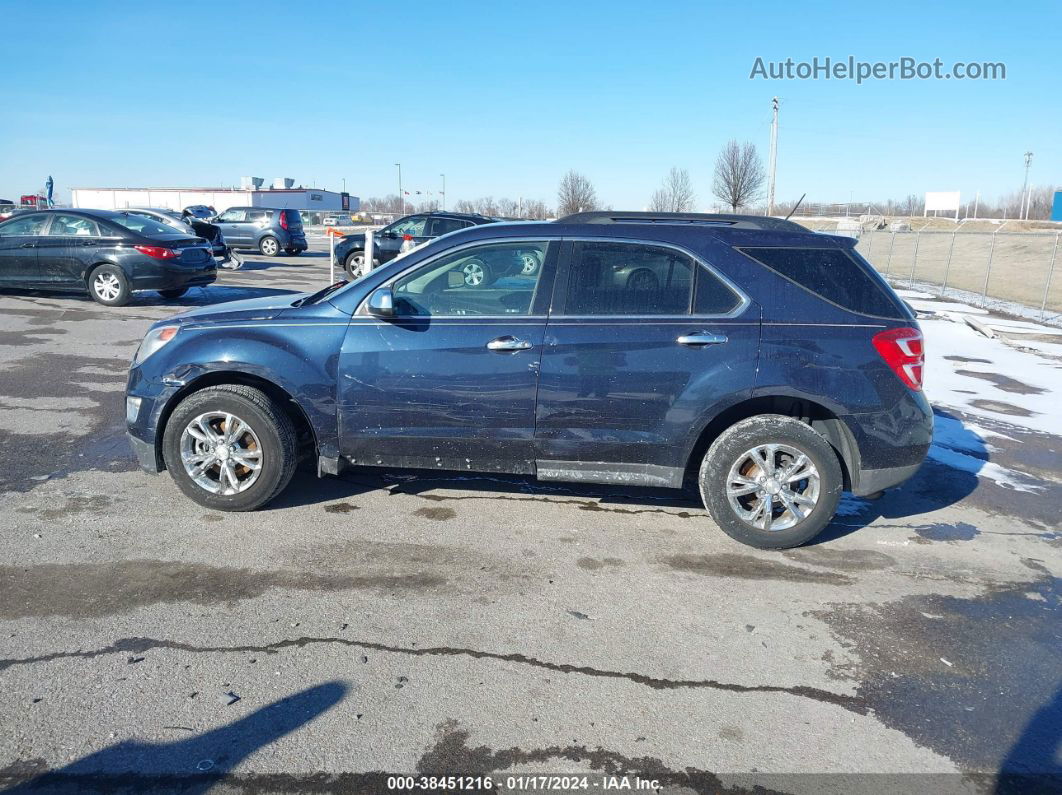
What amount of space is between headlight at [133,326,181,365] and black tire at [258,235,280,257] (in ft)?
74.1

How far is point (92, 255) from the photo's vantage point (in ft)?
43.5

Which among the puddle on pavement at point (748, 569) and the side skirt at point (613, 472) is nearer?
the puddle on pavement at point (748, 569)

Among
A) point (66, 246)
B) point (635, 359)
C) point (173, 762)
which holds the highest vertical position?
point (66, 246)

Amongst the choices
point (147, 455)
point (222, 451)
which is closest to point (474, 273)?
point (222, 451)

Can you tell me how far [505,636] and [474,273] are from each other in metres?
2.25

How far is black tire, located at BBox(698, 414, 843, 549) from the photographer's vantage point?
462 cm

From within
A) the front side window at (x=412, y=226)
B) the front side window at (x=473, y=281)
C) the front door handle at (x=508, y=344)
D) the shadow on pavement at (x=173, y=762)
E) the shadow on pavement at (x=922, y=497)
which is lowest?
the shadow on pavement at (x=173, y=762)

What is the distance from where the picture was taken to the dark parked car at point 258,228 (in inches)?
1024

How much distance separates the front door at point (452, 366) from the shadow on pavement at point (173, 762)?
204 centimetres

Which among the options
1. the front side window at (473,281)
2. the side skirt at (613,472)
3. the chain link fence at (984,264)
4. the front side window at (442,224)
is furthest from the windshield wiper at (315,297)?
the chain link fence at (984,264)

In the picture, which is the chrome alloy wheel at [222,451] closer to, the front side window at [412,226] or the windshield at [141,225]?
the windshield at [141,225]

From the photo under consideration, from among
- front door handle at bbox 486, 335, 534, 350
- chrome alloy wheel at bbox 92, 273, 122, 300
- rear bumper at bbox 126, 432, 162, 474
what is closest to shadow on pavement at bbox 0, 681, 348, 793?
front door handle at bbox 486, 335, 534, 350

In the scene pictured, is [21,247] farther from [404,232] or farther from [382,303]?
[382,303]

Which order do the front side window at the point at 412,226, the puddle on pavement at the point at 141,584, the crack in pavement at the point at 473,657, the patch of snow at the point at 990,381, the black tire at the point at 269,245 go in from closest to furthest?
the crack in pavement at the point at 473,657 → the puddle on pavement at the point at 141,584 → the patch of snow at the point at 990,381 → the front side window at the point at 412,226 → the black tire at the point at 269,245
